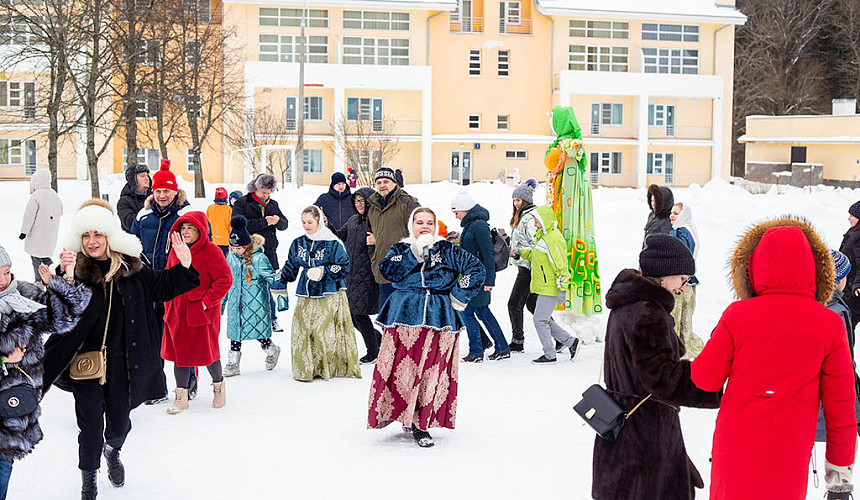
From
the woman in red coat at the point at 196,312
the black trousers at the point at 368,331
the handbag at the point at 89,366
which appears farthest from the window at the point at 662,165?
the handbag at the point at 89,366

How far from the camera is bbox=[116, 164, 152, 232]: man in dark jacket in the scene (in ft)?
35.1

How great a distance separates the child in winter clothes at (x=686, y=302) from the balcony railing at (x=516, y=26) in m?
39.9

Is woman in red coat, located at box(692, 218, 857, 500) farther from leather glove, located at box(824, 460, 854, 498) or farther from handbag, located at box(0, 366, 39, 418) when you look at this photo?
handbag, located at box(0, 366, 39, 418)

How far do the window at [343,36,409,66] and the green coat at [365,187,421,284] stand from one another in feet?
122

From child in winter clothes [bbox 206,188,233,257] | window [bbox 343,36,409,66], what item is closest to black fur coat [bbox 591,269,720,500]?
child in winter clothes [bbox 206,188,233,257]

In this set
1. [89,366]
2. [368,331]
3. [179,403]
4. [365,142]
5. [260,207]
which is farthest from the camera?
[365,142]

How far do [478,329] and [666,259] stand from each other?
5.84 m

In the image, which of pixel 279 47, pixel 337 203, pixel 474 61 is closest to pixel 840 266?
pixel 337 203

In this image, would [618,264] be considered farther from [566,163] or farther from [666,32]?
[666,32]

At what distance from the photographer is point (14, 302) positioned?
15.1 feet

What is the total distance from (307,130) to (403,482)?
4076cm

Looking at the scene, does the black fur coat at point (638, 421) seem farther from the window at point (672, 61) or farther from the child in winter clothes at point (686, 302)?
the window at point (672, 61)

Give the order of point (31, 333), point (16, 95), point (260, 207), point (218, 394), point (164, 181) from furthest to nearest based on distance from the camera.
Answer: point (16, 95), point (260, 207), point (164, 181), point (218, 394), point (31, 333)

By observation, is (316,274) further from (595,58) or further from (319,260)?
(595,58)
